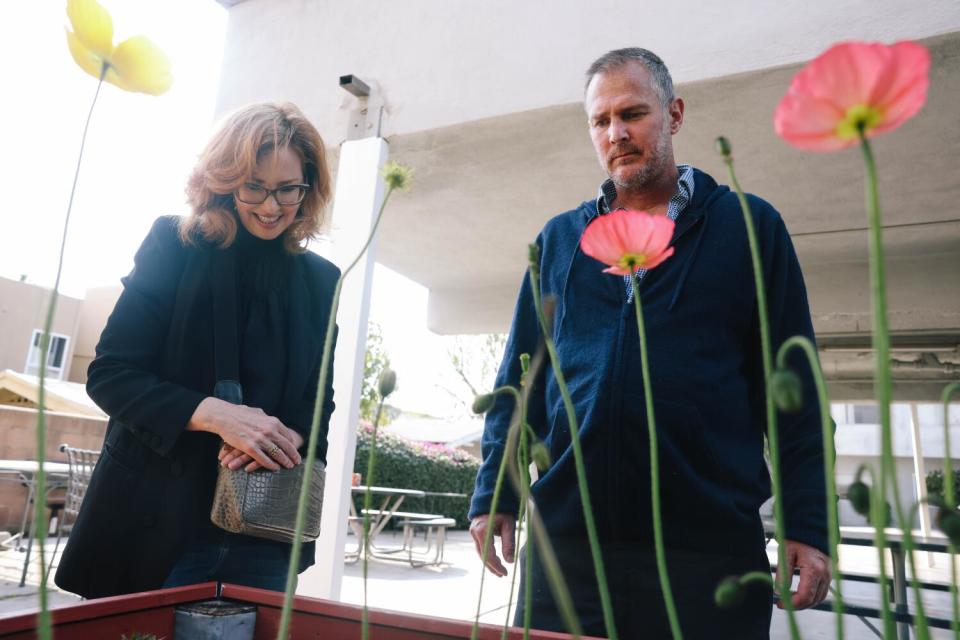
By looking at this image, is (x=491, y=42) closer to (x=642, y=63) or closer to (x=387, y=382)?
(x=642, y=63)

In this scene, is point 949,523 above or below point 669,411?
below

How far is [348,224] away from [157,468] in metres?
2.35

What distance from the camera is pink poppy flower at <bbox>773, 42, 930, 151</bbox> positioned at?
30 cm

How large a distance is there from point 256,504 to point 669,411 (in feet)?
2.29

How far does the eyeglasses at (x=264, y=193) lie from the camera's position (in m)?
1.36

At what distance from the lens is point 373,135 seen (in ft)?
11.6

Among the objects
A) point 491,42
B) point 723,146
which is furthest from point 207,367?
point 491,42

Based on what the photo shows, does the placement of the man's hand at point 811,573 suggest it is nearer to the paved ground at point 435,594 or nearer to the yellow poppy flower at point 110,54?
the yellow poppy flower at point 110,54

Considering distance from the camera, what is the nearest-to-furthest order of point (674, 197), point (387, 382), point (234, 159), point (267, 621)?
point (387, 382), point (267, 621), point (234, 159), point (674, 197)

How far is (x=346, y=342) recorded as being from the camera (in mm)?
3238

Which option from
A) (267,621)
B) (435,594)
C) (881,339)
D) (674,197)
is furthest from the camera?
(435,594)

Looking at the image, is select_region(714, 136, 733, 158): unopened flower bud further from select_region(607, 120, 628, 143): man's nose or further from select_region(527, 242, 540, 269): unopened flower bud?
select_region(607, 120, 628, 143): man's nose

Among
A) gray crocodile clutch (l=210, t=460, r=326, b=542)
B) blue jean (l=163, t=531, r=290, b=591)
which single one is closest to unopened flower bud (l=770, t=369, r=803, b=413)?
gray crocodile clutch (l=210, t=460, r=326, b=542)

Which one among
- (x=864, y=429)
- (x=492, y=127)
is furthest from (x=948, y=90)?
(x=864, y=429)
